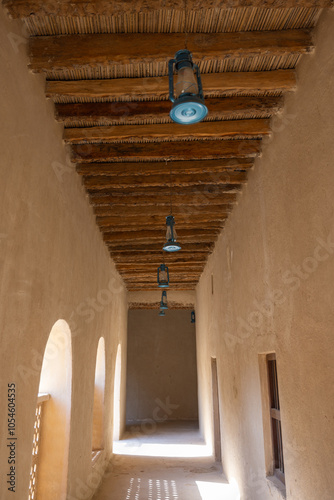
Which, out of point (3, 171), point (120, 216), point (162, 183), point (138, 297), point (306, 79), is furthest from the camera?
point (138, 297)

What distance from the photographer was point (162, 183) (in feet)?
15.6

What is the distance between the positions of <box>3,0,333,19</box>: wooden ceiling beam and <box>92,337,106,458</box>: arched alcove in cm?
518

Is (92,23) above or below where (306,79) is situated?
above

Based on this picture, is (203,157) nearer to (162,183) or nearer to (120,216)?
(162,183)

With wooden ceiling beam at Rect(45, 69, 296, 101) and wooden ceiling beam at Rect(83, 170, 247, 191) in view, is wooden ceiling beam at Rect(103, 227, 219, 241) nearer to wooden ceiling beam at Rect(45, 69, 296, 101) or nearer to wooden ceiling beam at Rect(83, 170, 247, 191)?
wooden ceiling beam at Rect(83, 170, 247, 191)

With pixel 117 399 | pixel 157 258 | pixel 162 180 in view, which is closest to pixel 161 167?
pixel 162 180

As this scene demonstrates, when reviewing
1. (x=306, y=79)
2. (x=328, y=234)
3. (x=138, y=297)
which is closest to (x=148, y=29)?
(x=306, y=79)

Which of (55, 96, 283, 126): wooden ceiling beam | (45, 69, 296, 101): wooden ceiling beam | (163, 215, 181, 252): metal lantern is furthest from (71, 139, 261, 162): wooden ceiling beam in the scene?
(45, 69, 296, 101): wooden ceiling beam

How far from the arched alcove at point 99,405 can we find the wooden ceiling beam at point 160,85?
176 inches

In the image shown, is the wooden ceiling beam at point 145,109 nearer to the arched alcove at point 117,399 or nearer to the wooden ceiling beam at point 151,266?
the wooden ceiling beam at point 151,266

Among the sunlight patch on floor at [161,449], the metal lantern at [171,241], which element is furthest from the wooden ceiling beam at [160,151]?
the sunlight patch on floor at [161,449]

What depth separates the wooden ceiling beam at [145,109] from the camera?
3.50 meters

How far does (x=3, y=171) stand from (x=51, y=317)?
1.60m

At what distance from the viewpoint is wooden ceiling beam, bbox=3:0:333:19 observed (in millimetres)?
2424
